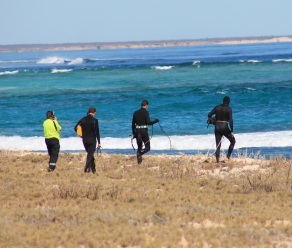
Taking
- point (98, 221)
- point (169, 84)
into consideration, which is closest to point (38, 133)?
point (98, 221)

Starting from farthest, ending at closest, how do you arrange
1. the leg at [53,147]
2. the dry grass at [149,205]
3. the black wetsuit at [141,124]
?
the black wetsuit at [141,124], the leg at [53,147], the dry grass at [149,205]

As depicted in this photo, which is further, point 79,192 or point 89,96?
point 89,96

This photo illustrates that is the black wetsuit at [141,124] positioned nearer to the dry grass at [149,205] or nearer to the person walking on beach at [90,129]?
the dry grass at [149,205]

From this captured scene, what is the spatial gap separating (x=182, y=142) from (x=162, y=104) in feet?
57.3

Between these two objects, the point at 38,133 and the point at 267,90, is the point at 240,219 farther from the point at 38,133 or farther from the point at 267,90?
the point at 267,90

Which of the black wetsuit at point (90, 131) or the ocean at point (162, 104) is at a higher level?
the black wetsuit at point (90, 131)

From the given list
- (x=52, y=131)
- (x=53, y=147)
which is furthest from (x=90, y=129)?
(x=53, y=147)

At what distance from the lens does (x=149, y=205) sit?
39.8ft

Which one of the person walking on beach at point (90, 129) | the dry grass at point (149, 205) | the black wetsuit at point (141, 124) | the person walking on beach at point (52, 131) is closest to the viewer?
the dry grass at point (149, 205)

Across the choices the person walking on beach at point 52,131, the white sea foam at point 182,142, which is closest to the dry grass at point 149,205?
the person walking on beach at point 52,131

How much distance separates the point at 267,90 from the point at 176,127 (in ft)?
61.0

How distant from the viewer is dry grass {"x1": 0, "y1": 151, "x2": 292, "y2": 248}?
32.4ft

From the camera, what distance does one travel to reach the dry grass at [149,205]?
9.89m

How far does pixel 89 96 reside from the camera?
173 ft
